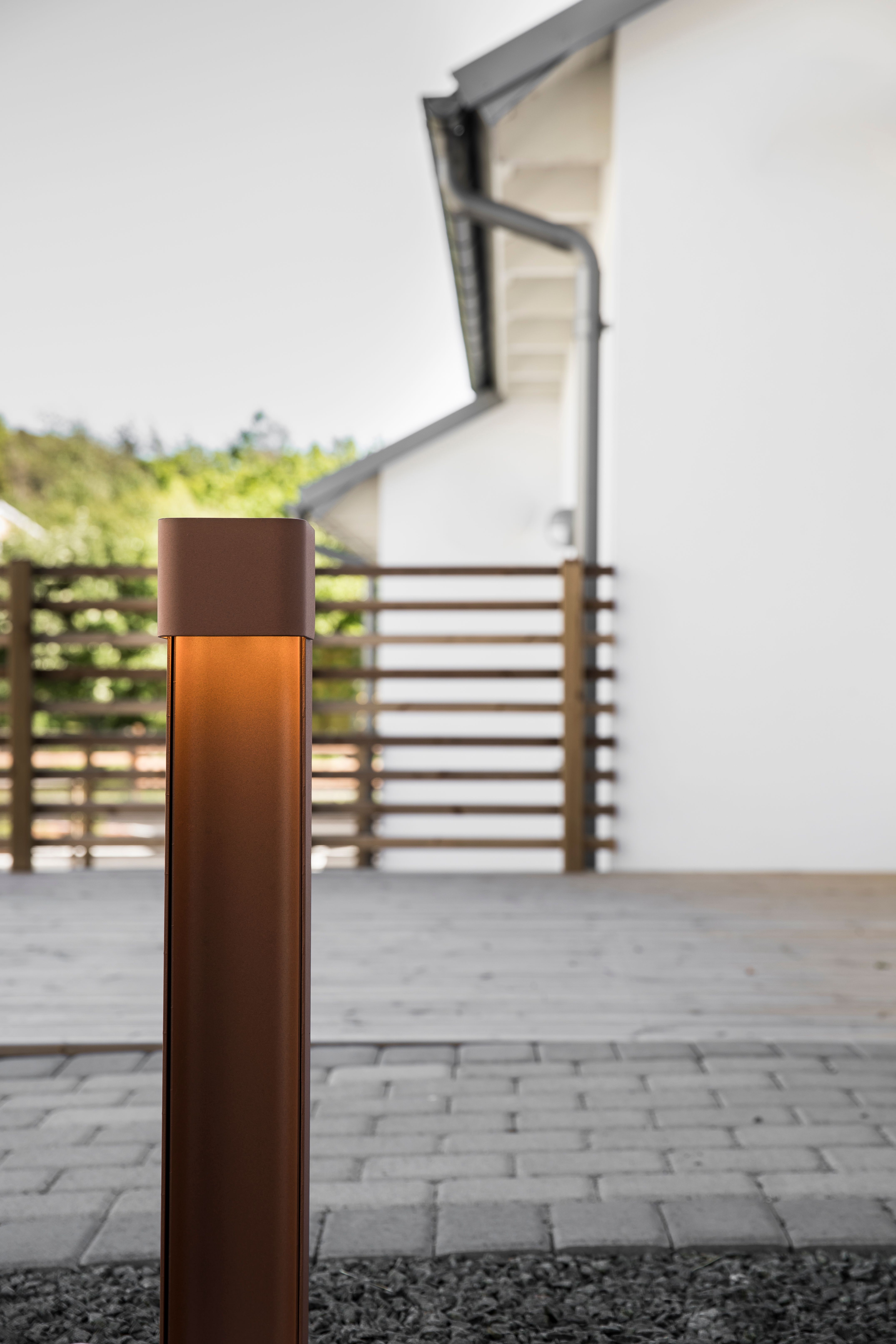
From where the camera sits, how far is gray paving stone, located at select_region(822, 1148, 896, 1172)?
2061 mm

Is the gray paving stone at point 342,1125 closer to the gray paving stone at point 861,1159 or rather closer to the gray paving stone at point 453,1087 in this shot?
the gray paving stone at point 453,1087

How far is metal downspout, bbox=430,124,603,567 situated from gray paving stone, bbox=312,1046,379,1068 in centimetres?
351

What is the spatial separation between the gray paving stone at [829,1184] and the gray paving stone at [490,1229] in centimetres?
41

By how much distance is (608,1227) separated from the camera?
1.82m

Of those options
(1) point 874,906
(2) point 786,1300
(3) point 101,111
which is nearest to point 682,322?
(1) point 874,906

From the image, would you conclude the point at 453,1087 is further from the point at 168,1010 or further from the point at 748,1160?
the point at 168,1010

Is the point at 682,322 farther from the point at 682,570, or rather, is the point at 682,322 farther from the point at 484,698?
the point at 484,698

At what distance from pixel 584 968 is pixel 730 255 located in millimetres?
3572

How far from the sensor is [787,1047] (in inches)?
111

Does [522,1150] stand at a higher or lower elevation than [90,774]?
lower

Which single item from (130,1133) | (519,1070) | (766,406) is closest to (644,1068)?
(519,1070)

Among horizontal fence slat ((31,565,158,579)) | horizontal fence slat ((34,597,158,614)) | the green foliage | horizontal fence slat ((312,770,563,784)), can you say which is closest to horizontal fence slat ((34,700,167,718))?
horizontal fence slat ((34,597,158,614))

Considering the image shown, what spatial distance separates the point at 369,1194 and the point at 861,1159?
87cm

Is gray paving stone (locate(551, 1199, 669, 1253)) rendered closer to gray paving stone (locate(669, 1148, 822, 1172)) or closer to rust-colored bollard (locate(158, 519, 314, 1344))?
gray paving stone (locate(669, 1148, 822, 1172))
